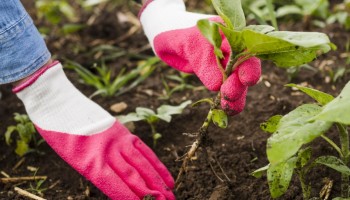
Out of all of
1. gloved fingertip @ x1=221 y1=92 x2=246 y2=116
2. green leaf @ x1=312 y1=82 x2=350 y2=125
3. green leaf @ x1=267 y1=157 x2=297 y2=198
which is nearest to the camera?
green leaf @ x1=312 y1=82 x2=350 y2=125

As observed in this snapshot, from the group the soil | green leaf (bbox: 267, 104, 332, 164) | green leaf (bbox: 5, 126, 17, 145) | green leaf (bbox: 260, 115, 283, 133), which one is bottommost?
the soil

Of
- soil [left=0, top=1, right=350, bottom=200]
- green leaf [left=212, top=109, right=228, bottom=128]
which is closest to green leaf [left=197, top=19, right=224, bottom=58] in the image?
green leaf [left=212, top=109, right=228, bottom=128]

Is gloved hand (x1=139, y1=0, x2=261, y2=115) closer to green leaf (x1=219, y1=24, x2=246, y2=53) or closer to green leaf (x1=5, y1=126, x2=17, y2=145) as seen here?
green leaf (x1=219, y1=24, x2=246, y2=53)

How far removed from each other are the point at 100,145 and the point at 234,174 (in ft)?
1.44

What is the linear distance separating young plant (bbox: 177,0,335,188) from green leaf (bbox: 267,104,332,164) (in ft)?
0.49

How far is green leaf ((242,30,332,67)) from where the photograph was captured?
3.22ft

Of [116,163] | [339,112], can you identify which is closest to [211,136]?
[116,163]

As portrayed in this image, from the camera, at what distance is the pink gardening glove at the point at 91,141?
1.46m

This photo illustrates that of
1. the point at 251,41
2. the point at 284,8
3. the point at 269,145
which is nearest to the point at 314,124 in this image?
the point at 269,145

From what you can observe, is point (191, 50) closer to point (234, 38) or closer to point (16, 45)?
point (234, 38)

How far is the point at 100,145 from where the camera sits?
5.00 ft

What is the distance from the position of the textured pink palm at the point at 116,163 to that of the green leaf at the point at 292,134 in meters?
0.52

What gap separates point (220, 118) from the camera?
1258 mm

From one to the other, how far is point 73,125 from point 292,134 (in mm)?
813
